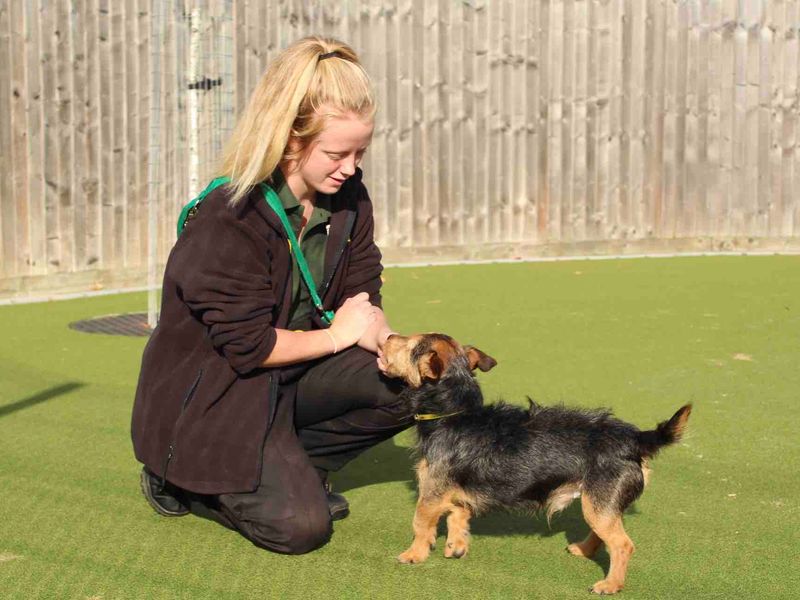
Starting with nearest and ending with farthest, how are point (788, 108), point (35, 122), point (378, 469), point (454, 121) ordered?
1. point (378, 469)
2. point (35, 122)
3. point (454, 121)
4. point (788, 108)

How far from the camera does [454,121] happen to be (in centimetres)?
1191

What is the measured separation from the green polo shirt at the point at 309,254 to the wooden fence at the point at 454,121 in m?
4.41

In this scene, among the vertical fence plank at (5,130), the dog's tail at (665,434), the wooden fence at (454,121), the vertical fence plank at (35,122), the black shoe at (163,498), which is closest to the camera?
the dog's tail at (665,434)

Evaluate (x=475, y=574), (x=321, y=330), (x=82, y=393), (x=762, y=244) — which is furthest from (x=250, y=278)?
(x=762, y=244)

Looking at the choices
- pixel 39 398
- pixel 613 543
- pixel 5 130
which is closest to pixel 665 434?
pixel 613 543

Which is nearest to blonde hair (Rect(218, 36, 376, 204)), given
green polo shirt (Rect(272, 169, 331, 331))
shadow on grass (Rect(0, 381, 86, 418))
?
green polo shirt (Rect(272, 169, 331, 331))

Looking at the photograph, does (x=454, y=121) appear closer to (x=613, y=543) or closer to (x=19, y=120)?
(x=19, y=120)

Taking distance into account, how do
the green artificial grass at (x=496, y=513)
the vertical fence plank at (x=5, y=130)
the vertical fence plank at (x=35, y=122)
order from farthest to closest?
the vertical fence plank at (x=35, y=122) → the vertical fence plank at (x=5, y=130) → the green artificial grass at (x=496, y=513)

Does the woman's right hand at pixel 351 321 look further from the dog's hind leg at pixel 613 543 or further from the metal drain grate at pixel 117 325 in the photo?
the metal drain grate at pixel 117 325

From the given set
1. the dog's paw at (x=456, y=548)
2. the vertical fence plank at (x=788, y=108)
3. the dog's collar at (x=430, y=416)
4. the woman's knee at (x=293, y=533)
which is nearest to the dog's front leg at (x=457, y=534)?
the dog's paw at (x=456, y=548)

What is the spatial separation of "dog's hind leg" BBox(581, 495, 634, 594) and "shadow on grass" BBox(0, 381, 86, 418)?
11.6 feet

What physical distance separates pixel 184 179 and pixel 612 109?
4704mm

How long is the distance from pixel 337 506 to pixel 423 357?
0.74 meters

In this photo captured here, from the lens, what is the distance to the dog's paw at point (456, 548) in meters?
4.25
